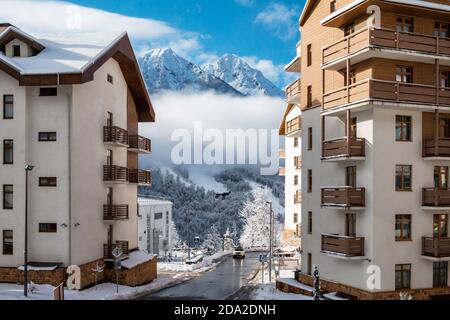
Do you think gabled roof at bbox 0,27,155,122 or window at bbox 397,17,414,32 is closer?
window at bbox 397,17,414,32

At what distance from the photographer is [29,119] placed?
3050 cm

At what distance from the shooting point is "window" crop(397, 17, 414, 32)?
88.6 feet

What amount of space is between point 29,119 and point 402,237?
21.7 metres

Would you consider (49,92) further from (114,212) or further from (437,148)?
(437,148)

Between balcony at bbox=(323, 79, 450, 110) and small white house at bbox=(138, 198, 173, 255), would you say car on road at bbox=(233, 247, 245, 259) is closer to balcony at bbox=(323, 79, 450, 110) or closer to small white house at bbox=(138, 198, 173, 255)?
small white house at bbox=(138, 198, 173, 255)

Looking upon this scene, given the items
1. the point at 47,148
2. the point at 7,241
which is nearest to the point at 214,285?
the point at 7,241

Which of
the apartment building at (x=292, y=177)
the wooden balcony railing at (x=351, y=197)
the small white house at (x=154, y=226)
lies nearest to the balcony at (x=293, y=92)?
the wooden balcony railing at (x=351, y=197)

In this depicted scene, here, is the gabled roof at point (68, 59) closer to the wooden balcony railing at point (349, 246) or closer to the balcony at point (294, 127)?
the balcony at point (294, 127)

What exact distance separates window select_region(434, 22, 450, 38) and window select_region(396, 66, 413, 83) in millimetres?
2621

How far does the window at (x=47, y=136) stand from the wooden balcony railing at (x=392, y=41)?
16.6 m

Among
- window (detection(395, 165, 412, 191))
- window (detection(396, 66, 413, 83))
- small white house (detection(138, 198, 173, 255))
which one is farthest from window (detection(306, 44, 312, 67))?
small white house (detection(138, 198, 173, 255))

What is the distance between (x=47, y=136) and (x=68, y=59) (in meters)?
4.62

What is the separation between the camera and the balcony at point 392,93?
2528 cm
